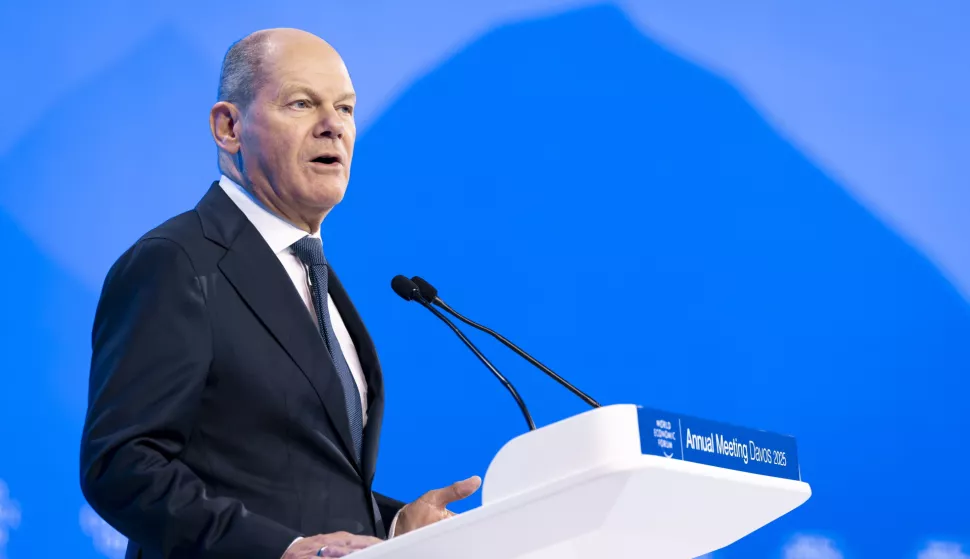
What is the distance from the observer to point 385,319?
306 centimetres

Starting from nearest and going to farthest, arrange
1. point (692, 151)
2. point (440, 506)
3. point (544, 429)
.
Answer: point (544, 429) < point (440, 506) < point (692, 151)

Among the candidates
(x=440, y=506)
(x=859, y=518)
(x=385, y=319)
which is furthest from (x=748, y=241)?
(x=440, y=506)

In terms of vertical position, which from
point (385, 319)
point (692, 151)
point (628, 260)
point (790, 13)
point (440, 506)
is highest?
point (790, 13)

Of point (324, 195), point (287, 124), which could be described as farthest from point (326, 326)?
point (287, 124)

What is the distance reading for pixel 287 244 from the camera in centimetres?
173

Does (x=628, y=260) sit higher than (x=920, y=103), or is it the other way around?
(x=920, y=103)

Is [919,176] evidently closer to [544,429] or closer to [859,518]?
[859,518]

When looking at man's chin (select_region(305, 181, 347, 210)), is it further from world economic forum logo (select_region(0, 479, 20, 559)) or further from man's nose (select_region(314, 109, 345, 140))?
world economic forum logo (select_region(0, 479, 20, 559))

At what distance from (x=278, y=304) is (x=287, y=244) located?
19 cm

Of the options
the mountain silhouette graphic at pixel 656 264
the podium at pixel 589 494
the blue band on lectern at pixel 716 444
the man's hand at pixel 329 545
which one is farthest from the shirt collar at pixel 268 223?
the mountain silhouette graphic at pixel 656 264

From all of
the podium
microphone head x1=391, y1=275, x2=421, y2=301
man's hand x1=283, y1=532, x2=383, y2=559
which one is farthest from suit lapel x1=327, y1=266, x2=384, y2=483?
the podium

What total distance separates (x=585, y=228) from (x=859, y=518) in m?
1.09

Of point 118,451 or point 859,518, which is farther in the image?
point 859,518

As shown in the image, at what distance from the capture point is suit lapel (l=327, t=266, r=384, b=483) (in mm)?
1627
